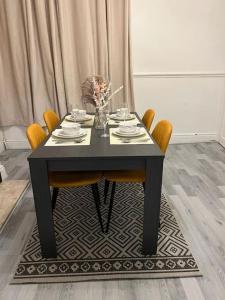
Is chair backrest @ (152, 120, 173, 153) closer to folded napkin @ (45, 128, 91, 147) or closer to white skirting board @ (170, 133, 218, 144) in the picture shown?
folded napkin @ (45, 128, 91, 147)

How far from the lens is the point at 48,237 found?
161 centimetres

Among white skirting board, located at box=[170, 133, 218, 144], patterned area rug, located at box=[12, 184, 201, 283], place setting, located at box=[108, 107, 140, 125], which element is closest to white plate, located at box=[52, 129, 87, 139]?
place setting, located at box=[108, 107, 140, 125]

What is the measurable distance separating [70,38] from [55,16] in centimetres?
30

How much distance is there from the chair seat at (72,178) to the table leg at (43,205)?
0.25 meters

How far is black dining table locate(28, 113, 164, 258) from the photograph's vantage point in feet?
4.77

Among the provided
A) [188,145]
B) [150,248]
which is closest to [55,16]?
[188,145]

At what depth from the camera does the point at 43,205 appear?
1.54m

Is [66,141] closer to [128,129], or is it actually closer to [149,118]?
[128,129]

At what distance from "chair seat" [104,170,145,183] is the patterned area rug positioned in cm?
40

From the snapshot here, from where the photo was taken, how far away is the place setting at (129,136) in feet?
5.62

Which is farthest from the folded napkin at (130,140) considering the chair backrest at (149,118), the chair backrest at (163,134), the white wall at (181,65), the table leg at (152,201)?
the white wall at (181,65)

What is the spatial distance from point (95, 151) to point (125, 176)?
17.1 inches

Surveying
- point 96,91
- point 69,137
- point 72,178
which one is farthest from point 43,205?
point 96,91

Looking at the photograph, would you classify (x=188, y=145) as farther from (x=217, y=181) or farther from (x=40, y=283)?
(x=40, y=283)
